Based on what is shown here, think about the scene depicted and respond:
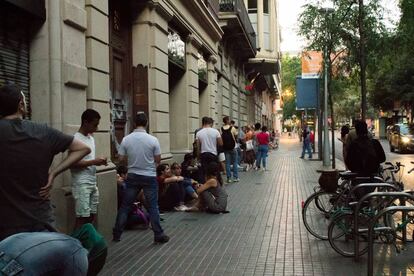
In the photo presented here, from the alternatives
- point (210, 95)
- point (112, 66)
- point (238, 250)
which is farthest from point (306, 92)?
point (238, 250)

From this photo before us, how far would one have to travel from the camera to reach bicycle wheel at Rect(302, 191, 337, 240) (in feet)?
26.0

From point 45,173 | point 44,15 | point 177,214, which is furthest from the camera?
point 177,214

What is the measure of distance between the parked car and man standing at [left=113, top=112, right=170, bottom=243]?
26508 mm

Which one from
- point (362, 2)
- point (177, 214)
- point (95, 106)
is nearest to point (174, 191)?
point (177, 214)

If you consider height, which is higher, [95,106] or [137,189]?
[95,106]

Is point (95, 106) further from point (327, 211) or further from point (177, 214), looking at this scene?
point (327, 211)

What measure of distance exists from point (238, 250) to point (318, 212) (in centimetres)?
171

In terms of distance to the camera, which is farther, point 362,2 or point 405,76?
point 405,76

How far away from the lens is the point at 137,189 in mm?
7559

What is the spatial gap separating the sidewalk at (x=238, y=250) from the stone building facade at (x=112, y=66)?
103 centimetres

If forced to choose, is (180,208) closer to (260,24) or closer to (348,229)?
(348,229)

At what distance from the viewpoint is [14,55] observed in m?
6.70

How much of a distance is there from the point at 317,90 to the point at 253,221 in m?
17.1

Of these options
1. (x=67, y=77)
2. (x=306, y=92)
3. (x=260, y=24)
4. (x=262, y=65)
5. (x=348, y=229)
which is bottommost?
(x=348, y=229)
